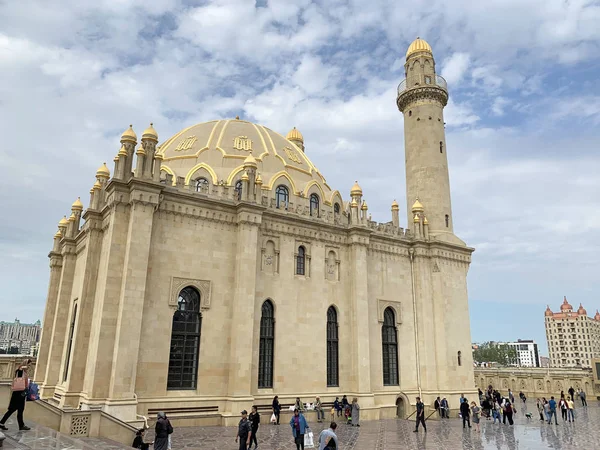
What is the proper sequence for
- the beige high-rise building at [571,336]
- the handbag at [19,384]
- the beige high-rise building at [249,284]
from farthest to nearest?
the beige high-rise building at [571,336]
the beige high-rise building at [249,284]
the handbag at [19,384]

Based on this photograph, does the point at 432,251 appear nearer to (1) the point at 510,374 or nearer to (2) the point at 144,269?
(2) the point at 144,269

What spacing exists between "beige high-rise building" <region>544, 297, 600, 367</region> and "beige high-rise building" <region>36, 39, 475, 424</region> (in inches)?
4221

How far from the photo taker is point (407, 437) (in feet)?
61.7

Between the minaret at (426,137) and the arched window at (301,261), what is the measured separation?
9517 millimetres

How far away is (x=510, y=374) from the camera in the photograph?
42688mm

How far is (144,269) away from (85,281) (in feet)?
15.0

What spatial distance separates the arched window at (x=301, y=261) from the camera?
25.2 meters

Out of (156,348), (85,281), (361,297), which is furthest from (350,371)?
(85,281)

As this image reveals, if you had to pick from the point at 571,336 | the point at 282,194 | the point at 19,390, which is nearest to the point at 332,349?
the point at 282,194

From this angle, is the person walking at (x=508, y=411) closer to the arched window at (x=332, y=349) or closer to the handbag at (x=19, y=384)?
the arched window at (x=332, y=349)

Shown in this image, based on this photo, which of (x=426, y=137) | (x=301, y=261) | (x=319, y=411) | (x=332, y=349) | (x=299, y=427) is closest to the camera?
(x=299, y=427)

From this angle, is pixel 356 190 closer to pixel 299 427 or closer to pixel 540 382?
pixel 299 427

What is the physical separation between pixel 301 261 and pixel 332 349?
5173 millimetres

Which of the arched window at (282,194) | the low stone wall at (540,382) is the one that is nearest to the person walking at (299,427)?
the arched window at (282,194)
